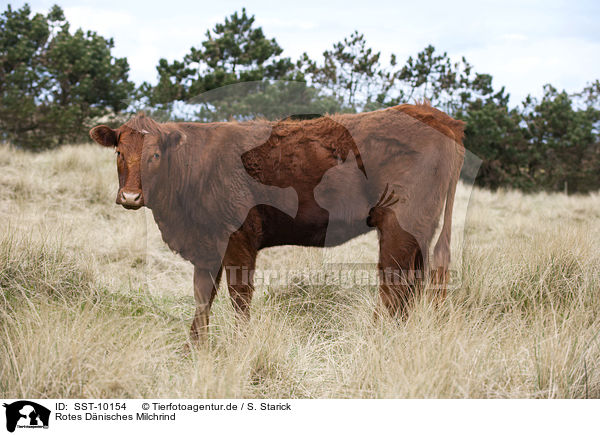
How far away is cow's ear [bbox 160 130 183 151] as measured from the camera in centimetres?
310

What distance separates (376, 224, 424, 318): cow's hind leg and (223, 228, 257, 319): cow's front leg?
105cm

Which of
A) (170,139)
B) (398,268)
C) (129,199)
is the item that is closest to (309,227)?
(398,268)

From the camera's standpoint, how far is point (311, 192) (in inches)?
130

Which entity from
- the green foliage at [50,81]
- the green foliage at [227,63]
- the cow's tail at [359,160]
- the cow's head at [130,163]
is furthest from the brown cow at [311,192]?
the green foliage at [50,81]

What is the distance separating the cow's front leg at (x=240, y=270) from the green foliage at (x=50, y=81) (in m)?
10.7

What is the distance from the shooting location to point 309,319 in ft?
12.5

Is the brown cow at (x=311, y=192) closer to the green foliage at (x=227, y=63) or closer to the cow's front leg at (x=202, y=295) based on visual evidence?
the cow's front leg at (x=202, y=295)

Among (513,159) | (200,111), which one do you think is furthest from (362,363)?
(513,159)

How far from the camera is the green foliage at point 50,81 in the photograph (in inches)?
448
